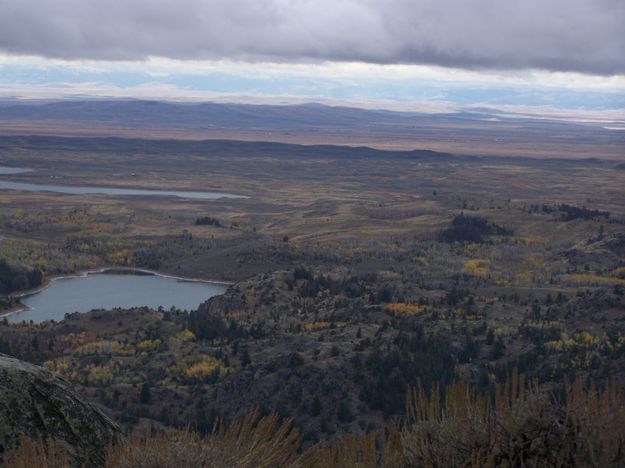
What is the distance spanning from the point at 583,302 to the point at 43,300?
35719 mm

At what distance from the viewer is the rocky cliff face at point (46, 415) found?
10.4 metres

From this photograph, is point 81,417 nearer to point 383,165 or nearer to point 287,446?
point 287,446

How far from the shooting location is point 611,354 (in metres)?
32.2

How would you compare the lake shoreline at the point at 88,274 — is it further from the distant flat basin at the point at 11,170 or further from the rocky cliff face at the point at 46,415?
the distant flat basin at the point at 11,170

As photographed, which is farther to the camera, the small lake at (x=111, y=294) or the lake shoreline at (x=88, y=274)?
the lake shoreline at (x=88, y=274)

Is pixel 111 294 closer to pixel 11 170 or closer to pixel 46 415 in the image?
pixel 46 415

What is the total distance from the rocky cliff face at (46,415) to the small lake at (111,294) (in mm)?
44855

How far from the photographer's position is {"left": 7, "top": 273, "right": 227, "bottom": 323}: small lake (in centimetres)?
5822

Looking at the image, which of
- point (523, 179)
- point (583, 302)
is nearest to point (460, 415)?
point (583, 302)

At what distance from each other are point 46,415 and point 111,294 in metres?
54.2

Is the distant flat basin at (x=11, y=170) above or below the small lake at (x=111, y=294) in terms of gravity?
above

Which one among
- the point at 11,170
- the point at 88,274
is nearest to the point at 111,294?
the point at 88,274

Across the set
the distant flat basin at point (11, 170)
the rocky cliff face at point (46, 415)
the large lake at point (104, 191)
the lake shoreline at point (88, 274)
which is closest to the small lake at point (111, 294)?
the lake shoreline at point (88, 274)

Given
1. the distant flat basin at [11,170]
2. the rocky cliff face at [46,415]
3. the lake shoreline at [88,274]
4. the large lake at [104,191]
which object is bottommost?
the lake shoreline at [88,274]
